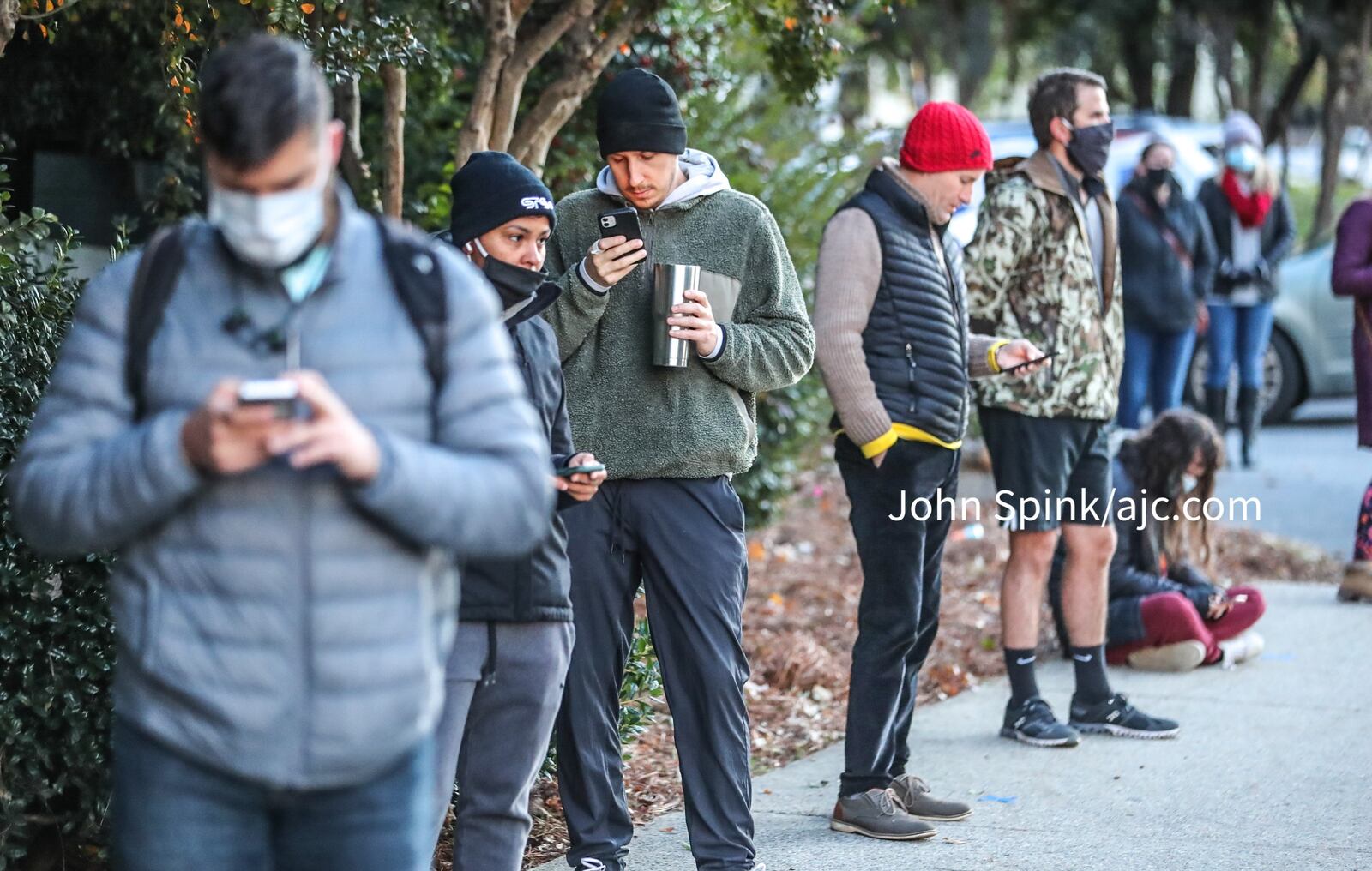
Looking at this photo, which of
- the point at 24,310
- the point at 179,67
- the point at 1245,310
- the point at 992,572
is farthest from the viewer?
the point at 1245,310

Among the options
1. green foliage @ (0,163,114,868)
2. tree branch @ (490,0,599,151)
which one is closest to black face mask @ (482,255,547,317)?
green foliage @ (0,163,114,868)

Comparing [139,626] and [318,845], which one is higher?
[139,626]

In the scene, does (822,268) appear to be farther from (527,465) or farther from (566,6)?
(527,465)

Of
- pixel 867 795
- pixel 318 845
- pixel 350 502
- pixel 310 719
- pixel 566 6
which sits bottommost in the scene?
pixel 867 795

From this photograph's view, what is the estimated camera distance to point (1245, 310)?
449 inches

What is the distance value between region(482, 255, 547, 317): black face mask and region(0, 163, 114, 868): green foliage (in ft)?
3.44

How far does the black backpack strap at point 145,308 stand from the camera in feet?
7.60

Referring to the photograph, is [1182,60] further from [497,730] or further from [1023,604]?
[497,730]

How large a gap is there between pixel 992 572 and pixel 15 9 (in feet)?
19.2

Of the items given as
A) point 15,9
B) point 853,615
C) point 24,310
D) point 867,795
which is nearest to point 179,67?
point 15,9

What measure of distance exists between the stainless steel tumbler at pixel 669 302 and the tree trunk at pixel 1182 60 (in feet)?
78.3

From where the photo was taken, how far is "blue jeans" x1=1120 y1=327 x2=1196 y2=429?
1007cm

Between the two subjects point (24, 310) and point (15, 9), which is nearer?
point (24, 310)

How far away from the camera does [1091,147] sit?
5762 millimetres
